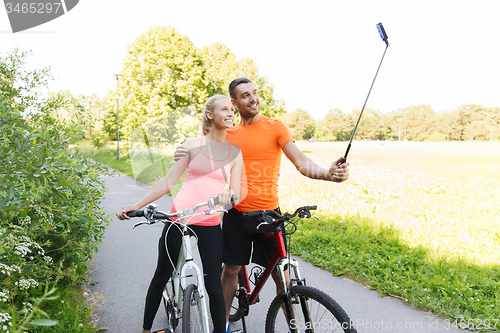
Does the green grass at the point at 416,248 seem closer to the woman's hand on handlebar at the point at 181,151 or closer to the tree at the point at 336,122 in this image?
the woman's hand on handlebar at the point at 181,151

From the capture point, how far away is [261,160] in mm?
2812

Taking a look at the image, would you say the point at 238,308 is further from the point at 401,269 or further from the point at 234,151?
the point at 401,269

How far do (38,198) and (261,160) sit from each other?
5.16 feet

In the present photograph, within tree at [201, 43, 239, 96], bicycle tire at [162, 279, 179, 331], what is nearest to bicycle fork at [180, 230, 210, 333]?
bicycle tire at [162, 279, 179, 331]

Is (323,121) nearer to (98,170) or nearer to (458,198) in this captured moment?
(458,198)

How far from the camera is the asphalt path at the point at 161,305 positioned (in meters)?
3.42

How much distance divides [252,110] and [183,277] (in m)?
1.39

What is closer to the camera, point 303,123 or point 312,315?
point 312,315

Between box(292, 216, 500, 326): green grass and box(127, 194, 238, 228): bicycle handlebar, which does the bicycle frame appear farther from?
box(292, 216, 500, 326): green grass

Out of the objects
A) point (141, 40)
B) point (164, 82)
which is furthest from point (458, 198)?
point (141, 40)

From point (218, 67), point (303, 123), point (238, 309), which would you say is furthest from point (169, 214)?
point (303, 123)

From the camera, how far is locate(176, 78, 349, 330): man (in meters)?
2.80

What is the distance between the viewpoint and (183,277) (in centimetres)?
240

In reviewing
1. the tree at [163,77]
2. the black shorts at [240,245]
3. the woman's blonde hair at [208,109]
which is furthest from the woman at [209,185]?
the tree at [163,77]
